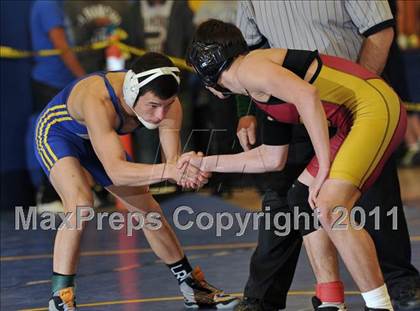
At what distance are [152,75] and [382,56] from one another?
1.24 metres

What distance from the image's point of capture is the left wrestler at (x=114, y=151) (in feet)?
16.4

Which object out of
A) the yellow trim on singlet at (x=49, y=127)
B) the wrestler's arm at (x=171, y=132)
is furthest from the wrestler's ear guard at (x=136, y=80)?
the yellow trim on singlet at (x=49, y=127)

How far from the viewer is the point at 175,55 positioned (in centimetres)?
994

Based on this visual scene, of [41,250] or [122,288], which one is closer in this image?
[122,288]

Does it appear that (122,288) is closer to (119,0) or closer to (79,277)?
(79,277)

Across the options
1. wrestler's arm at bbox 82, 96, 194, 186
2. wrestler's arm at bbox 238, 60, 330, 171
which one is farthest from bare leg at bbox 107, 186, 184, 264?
wrestler's arm at bbox 238, 60, 330, 171

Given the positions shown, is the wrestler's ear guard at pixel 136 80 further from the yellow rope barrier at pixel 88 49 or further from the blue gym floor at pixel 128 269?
the yellow rope barrier at pixel 88 49

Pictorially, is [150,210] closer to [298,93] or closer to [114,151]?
[114,151]

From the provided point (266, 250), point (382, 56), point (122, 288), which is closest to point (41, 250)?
point (122, 288)

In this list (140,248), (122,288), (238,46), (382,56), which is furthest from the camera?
(140,248)

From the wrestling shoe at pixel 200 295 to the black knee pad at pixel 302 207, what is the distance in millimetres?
826

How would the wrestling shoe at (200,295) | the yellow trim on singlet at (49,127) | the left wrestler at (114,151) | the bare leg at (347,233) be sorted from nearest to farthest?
the bare leg at (347,233) → the left wrestler at (114,151) → the yellow trim on singlet at (49,127) → the wrestling shoe at (200,295)

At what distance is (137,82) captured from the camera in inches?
198

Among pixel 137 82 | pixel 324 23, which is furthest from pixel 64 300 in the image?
pixel 324 23
